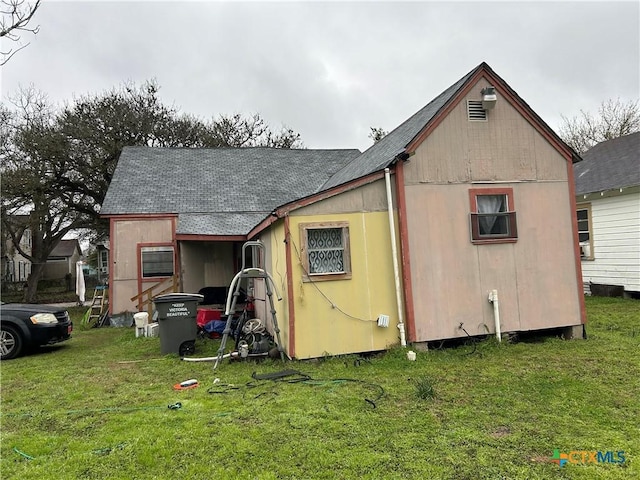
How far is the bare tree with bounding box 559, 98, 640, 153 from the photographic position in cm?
2578

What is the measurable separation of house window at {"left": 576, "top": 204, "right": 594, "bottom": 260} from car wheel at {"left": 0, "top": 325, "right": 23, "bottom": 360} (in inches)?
608

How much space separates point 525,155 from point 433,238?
8.06ft

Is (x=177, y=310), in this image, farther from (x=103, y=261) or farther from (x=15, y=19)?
(x=103, y=261)

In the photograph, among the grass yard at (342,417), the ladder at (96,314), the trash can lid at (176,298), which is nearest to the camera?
the grass yard at (342,417)

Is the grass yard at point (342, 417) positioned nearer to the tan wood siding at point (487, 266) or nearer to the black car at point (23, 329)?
the tan wood siding at point (487, 266)

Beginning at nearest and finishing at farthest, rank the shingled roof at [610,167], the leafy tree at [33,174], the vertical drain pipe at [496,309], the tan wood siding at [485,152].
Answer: the vertical drain pipe at [496,309], the tan wood siding at [485,152], the shingled roof at [610,167], the leafy tree at [33,174]

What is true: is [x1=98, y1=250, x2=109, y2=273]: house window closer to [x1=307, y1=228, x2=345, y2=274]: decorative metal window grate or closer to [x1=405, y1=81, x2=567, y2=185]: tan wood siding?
[x1=307, y1=228, x2=345, y2=274]: decorative metal window grate

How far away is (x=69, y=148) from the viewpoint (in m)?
19.6

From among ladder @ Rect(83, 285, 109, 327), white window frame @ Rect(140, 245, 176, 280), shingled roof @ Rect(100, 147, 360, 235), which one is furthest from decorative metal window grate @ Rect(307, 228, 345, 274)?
ladder @ Rect(83, 285, 109, 327)

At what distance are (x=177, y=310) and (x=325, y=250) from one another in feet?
10.5

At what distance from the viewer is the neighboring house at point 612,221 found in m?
12.2

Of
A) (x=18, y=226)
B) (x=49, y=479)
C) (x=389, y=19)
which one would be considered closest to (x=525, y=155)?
(x=389, y=19)

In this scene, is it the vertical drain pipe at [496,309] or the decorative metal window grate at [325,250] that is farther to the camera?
the vertical drain pipe at [496,309]

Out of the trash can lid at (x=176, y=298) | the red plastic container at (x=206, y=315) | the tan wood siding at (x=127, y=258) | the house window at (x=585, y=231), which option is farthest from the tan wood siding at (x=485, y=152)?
the tan wood siding at (x=127, y=258)
